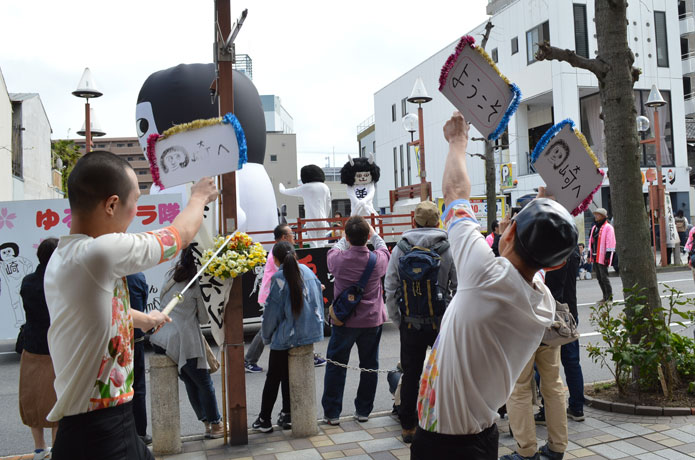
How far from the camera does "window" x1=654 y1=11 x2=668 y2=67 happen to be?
3014cm

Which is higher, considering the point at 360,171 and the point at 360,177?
the point at 360,171

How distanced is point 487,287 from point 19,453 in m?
4.88

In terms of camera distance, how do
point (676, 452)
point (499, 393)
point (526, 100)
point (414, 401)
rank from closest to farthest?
point (499, 393)
point (676, 452)
point (414, 401)
point (526, 100)

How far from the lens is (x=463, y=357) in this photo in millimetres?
2070

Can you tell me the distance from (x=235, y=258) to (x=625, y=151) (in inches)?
151

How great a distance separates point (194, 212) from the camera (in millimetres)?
2434

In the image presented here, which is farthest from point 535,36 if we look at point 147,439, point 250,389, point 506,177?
point 147,439

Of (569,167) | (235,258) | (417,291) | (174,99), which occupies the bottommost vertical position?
(417,291)

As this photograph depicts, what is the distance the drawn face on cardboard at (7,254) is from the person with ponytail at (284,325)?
532 cm

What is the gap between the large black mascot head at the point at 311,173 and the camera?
14742 millimetres

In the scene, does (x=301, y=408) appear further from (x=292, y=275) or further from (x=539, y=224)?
(x=539, y=224)

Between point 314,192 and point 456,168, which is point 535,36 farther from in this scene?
point 456,168

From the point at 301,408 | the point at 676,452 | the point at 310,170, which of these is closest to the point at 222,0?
the point at 301,408

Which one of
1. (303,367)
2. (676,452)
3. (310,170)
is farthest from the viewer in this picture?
(310,170)
